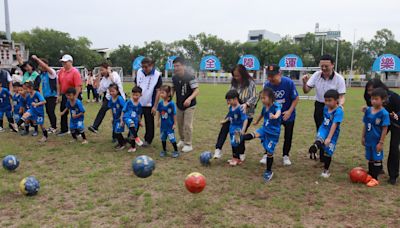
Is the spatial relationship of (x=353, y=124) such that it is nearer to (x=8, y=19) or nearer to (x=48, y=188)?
(x=48, y=188)

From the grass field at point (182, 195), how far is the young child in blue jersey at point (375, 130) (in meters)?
0.33

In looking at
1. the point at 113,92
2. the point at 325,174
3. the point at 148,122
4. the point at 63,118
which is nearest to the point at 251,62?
the point at 63,118

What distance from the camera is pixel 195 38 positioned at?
7281cm

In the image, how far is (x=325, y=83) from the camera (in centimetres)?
616

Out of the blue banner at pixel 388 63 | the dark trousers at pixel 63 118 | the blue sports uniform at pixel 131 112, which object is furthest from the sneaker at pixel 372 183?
the blue banner at pixel 388 63

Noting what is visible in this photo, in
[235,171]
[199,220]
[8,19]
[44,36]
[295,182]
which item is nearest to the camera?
[199,220]

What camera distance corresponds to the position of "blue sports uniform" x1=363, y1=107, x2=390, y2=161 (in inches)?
206

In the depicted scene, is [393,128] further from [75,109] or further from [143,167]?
[75,109]

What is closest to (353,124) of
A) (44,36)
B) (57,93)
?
(57,93)

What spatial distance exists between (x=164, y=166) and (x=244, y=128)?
1.68 meters

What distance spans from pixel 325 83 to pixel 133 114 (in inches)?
159

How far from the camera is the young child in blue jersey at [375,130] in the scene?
5180 millimetres

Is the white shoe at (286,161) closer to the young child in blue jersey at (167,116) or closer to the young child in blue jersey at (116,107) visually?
the young child in blue jersey at (167,116)

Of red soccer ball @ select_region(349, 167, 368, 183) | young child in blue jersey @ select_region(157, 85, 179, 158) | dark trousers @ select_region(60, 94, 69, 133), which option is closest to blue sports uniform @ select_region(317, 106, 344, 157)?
red soccer ball @ select_region(349, 167, 368, 183)
